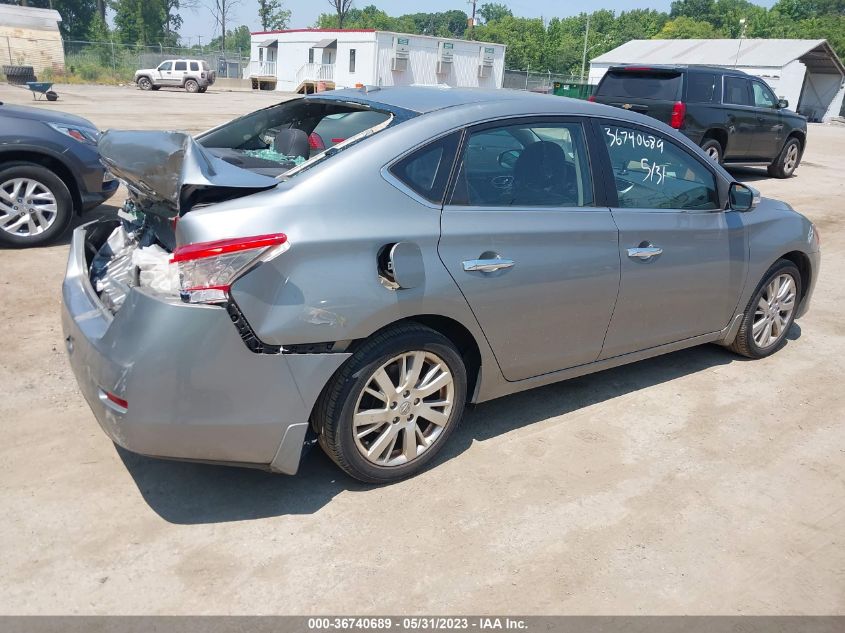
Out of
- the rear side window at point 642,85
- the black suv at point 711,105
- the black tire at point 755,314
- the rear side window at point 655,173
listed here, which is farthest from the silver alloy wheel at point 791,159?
the rear side window at point 655,173

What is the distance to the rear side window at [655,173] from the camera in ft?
13.2

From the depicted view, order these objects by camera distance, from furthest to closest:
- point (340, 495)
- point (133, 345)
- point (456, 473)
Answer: point (456, 473) → point (340, 495) → point (133, 345)

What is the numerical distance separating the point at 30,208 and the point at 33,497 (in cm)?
414

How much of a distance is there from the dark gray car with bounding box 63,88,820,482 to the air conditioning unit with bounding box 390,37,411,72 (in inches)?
1757

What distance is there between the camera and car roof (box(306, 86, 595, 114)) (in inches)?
141

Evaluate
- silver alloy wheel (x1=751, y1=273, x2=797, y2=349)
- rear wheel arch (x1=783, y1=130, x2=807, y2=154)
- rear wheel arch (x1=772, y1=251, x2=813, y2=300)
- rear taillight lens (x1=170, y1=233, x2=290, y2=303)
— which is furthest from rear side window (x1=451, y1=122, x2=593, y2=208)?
rear wheel arch (x1=783, y1=130, x2=807, y2=154)

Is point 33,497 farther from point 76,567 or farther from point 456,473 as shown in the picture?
point 456,473

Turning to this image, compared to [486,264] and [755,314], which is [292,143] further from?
[755,314]

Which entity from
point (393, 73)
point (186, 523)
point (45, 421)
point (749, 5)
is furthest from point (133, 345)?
point (749, 5)

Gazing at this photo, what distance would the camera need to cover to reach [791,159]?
1483 cm

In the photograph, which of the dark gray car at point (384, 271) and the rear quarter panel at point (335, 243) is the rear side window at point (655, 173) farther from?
the rear quarter panel at point (335, 243)
